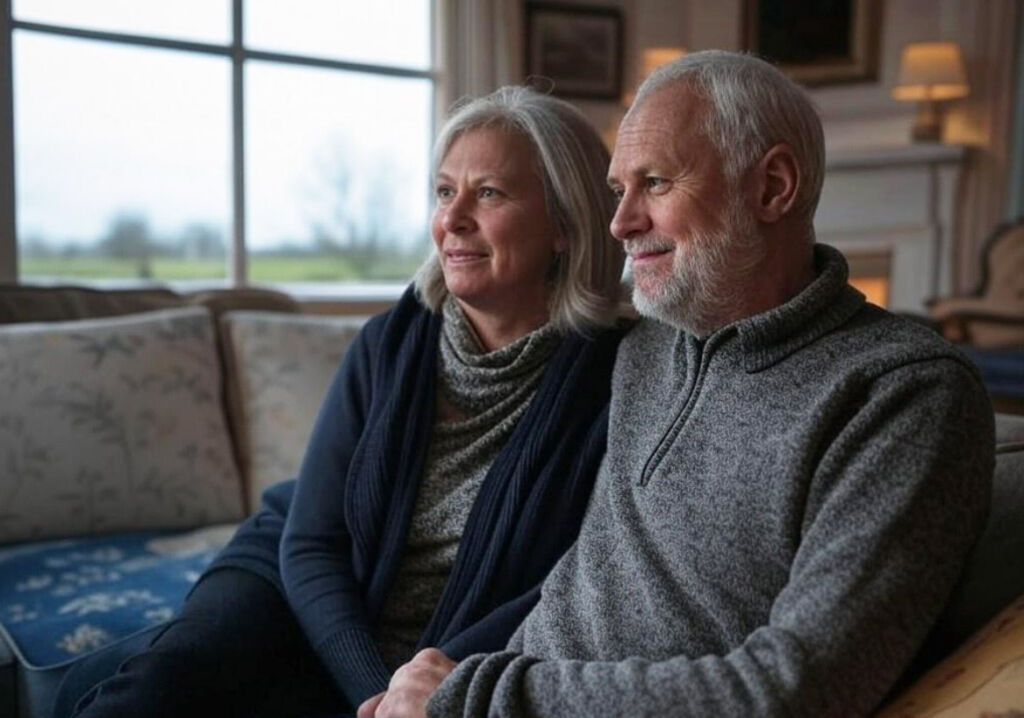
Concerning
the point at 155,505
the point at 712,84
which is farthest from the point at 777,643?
the point at 155,505

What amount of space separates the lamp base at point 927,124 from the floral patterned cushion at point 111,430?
12.8 feet

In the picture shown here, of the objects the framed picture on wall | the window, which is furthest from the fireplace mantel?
the window

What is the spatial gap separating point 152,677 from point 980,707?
930mm

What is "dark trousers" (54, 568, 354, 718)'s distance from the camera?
4.36 ft

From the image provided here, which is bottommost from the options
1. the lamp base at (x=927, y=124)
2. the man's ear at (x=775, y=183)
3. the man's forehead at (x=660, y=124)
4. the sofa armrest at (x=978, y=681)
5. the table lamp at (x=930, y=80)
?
the sofa armrest at (x=978, y=681)

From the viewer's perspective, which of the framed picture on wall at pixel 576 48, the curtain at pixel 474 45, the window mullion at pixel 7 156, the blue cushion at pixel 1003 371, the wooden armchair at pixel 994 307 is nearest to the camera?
the blue cushion at pixel 1003 371

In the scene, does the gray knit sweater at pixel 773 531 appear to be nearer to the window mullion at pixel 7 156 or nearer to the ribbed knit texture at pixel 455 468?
the ribbed knit texture at pixel 455 468

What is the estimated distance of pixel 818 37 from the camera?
5.55m

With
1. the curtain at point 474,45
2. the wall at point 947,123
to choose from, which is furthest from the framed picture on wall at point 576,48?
the curtain at point 474,45

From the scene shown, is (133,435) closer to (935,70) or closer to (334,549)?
(334,549)

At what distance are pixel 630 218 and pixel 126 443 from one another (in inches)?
54.1

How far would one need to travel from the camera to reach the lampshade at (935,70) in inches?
191

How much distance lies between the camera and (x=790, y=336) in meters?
1.09

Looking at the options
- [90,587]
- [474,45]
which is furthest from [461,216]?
[474,45]
